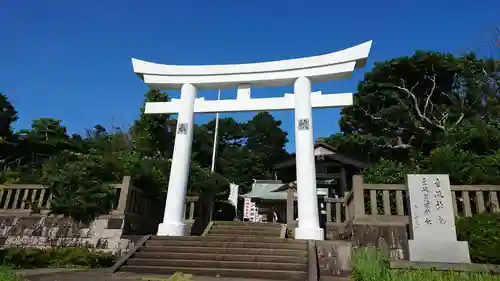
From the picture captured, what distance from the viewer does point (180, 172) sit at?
1055 cm

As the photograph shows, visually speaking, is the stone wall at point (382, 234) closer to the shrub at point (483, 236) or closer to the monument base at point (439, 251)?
the monument base at point (439, 251)

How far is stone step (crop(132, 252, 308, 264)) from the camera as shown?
7.29 meters

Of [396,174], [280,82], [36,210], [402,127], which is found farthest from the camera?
[402,127]

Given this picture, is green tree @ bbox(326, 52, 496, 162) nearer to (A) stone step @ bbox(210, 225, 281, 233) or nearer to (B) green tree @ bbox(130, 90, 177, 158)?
(A) stone step @ bbox(210, 225, 281, 233)

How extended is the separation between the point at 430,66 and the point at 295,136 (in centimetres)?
1239

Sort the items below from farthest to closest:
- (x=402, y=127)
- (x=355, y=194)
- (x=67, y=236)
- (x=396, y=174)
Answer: (x=402, y=127) < (x=396, y=174) < (x=67, y=236) < (x=355, y=194)

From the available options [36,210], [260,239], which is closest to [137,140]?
[36,210]

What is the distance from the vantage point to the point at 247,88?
1170 centimetres

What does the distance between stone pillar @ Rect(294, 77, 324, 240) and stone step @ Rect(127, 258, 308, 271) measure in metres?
2.06

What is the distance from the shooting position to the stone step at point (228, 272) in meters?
6.56

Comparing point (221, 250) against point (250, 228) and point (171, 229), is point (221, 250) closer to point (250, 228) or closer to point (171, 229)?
point (171, 229)

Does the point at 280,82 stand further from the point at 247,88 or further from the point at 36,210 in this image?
the point at 36,210

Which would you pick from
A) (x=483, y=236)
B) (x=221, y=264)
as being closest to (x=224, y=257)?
(x=221, y=264)

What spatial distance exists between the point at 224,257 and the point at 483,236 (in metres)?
5.71
